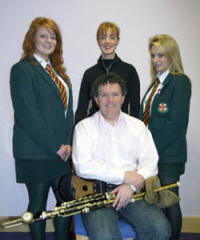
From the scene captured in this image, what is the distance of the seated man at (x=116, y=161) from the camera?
4.95ft

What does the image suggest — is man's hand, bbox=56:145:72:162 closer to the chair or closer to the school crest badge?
the chair

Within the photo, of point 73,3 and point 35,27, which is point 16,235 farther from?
point 73,3

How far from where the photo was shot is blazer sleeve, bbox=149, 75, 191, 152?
1854 millimetres

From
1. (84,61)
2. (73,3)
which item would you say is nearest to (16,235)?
(84,61)

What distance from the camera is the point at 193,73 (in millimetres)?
2664

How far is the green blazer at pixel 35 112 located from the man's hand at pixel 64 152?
0.03 m

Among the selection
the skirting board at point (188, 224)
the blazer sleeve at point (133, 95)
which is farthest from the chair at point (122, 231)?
the skirting board at point (188, 224)

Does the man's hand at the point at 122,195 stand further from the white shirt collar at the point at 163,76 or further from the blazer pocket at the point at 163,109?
the white shirt collar at the point at 163,76

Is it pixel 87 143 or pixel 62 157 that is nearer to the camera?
pixel 87 143

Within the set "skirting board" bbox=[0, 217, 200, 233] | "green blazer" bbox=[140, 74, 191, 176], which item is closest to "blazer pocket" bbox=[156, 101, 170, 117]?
"green blazer" bbox=[140, 74, 191, 176]

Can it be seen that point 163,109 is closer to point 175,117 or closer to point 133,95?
point 175,117

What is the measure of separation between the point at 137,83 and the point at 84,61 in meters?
0.71

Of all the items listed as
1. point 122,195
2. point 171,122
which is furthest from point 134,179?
point 171,122

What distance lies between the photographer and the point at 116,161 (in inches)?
66.5
